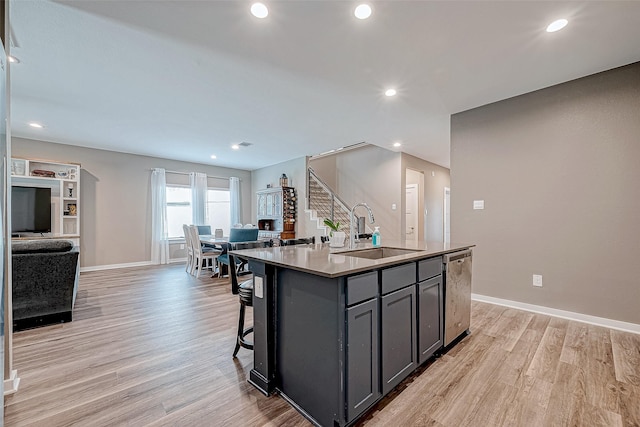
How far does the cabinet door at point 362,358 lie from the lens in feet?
4.75

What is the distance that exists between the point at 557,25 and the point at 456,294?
2324 mm

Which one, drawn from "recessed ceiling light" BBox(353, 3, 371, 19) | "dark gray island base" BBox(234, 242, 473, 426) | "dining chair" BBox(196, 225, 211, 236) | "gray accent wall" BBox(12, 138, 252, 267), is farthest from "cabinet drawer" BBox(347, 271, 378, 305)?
"gray accent wall" BBox(12, 138, 252, 267)

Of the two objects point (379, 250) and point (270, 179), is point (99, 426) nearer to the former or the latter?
point (379, 250)

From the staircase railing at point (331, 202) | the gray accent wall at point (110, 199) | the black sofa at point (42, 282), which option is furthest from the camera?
the staircase railing at point (331, 202)

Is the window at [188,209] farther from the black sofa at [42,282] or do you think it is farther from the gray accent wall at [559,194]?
the gray accent wall at [559,194]

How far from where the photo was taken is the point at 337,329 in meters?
1.42

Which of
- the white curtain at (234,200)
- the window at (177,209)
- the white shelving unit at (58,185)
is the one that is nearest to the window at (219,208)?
the white curtain at (234,200)

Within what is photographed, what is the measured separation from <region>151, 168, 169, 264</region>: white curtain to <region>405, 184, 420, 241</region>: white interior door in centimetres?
608

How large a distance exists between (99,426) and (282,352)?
106 cm

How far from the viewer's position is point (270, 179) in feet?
25.6

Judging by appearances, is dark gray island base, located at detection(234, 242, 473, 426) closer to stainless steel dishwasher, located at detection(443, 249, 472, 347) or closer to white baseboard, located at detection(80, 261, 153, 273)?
stainless steel dishwasher, located at detection(443, 249, 472, 347)

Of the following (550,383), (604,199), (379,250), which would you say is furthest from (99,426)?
(604,199)

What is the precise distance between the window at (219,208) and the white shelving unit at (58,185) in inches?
110

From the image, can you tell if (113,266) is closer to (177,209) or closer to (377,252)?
(177,209)
